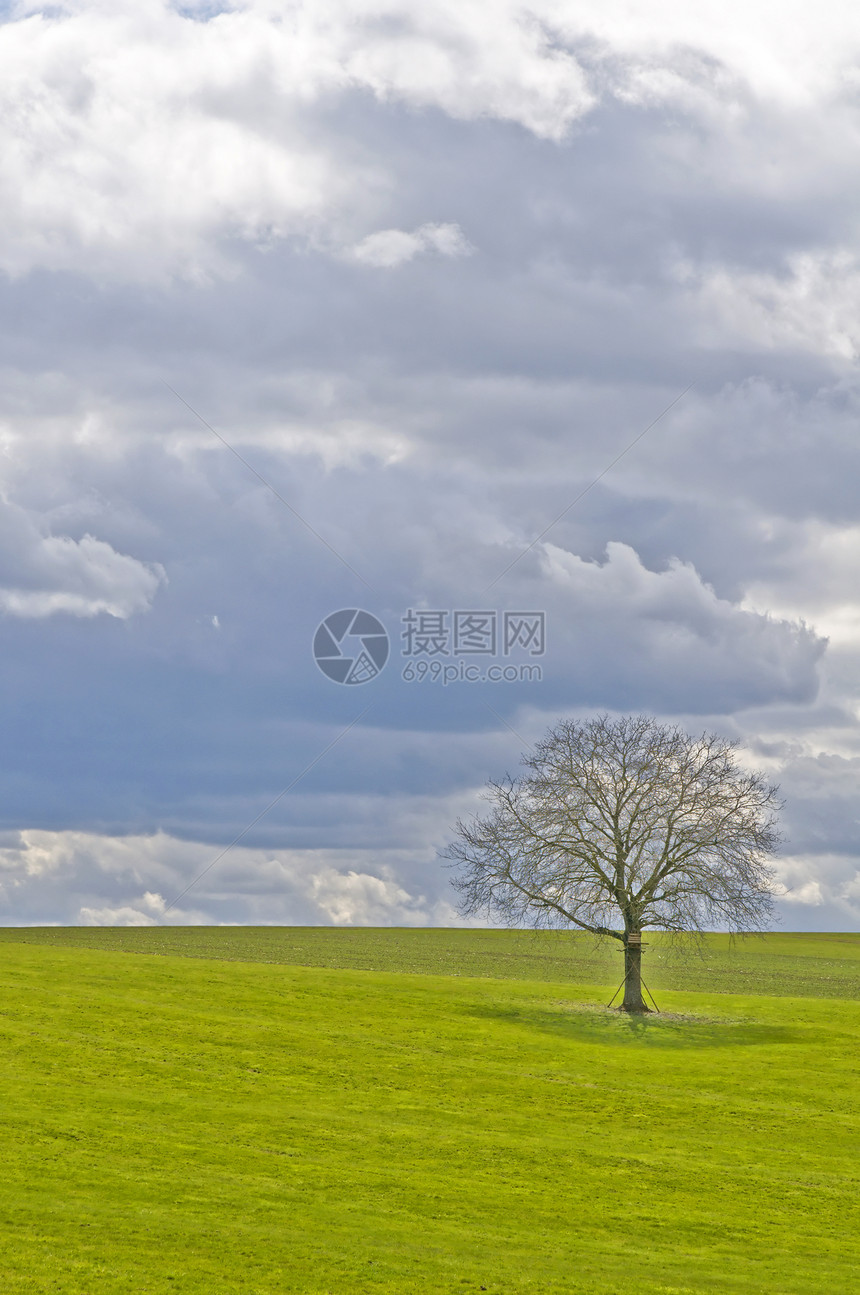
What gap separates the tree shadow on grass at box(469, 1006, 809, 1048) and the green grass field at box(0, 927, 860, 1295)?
23 centimetres

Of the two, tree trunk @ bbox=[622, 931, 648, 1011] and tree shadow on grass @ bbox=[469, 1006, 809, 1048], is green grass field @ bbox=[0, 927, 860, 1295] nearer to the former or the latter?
tree shadow on grass @ bbox=[469, 1006, 809, 1048]

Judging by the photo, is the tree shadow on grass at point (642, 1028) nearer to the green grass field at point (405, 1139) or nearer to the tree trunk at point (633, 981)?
the green grass field at point (405, 1139)

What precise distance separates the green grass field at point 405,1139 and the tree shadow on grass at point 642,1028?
0.23 m

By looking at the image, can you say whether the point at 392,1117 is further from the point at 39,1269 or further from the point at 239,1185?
the point at 39,1269

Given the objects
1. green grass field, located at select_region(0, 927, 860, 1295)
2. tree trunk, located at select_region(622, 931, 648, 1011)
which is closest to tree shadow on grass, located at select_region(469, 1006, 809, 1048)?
green grass field, located at select_region(0, 927, 860, 1295)

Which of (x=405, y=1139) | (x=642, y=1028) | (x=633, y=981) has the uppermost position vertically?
(x=633, y=981)

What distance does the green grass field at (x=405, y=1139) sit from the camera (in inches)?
920

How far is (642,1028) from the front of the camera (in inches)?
2101

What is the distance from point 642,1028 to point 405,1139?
2340 centimetres

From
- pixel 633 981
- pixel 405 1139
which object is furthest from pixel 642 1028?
pixel 405 1139

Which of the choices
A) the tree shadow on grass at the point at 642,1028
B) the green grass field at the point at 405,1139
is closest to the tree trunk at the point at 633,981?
the tree shadow on grass at the point at 642,1028

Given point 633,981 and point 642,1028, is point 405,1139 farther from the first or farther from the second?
point 633,981

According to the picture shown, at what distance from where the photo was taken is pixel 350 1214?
26.0m

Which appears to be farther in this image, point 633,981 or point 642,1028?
point 633,981
